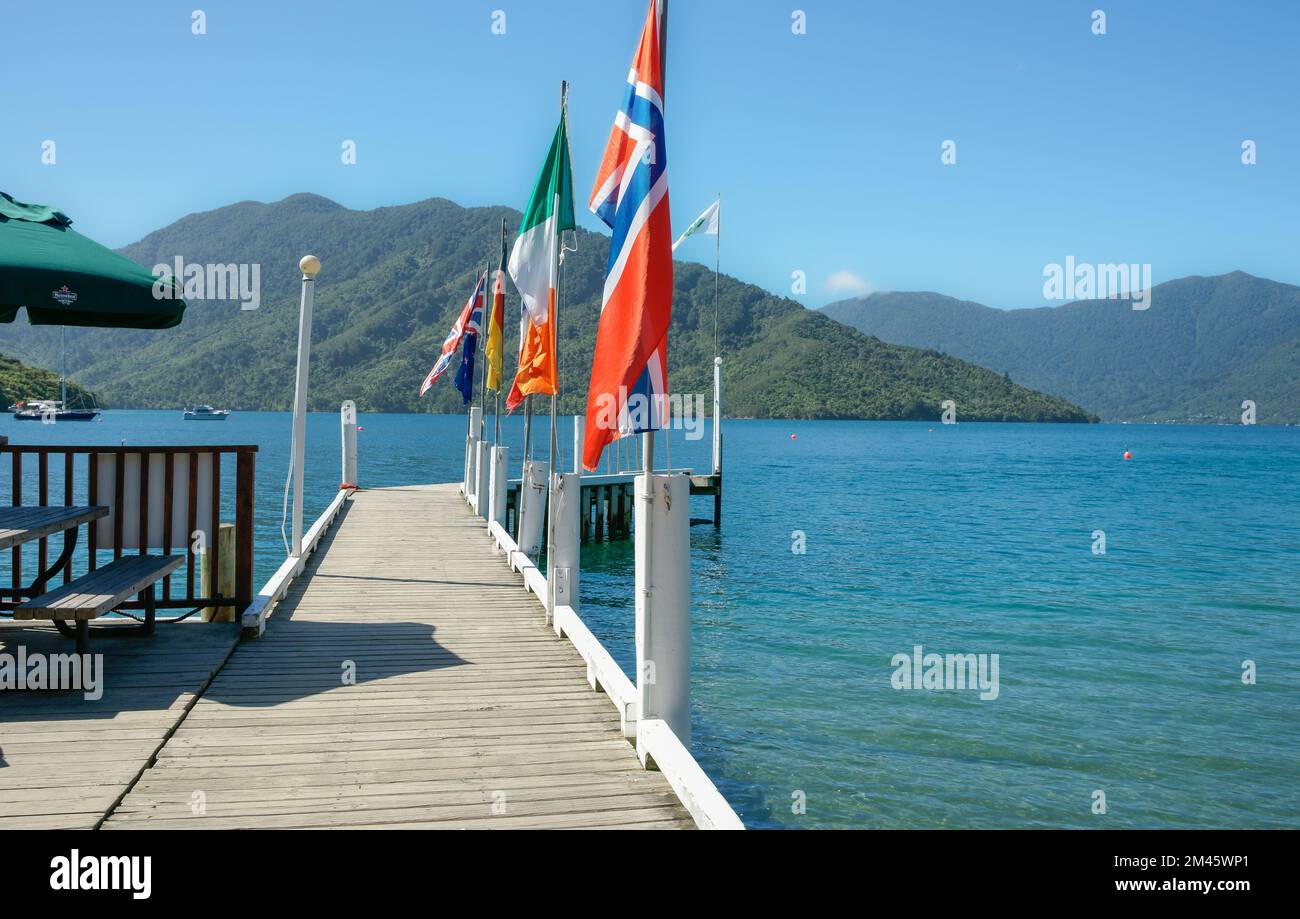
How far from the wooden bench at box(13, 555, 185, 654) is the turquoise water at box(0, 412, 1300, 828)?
15.1 feet

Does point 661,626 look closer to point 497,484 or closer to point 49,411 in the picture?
point 497,484

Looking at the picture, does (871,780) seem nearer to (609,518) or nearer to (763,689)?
(763,689)

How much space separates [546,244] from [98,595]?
5266mm

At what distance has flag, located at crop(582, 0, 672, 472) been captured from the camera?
5.46 meters

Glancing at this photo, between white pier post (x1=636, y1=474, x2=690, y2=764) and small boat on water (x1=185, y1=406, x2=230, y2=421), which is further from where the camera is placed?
small boat on water (x1=185, y1=406, x2=230, y2=421)

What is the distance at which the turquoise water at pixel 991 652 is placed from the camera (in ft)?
29.1

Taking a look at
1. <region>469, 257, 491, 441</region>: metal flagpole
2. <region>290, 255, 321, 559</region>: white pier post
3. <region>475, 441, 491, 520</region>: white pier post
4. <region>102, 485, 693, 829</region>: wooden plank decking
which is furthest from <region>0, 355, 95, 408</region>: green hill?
<region>102, 485, 693, 829</region>: wooden plank decking

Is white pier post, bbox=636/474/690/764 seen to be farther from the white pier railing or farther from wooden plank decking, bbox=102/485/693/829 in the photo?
wooden plank decking, bbox=102/485/693/829

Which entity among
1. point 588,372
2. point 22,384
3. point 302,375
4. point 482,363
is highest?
point 588,372

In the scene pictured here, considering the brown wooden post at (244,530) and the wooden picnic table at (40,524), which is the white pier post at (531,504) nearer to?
the brown wooden post at (244,530)

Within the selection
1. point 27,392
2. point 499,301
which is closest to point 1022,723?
point 499,301

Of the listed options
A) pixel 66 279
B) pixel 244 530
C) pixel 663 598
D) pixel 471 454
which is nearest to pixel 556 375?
pixel 244 530

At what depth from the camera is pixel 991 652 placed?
1510 centimetres
